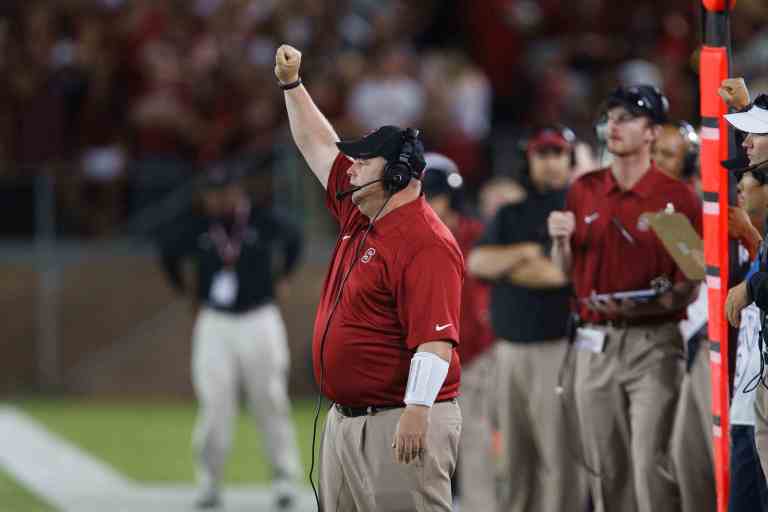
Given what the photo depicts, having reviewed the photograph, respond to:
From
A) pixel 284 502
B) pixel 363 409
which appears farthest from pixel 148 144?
pixel 363 409

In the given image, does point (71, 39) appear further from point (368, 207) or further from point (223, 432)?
point (368, 207)

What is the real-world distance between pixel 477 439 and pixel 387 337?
139 inches

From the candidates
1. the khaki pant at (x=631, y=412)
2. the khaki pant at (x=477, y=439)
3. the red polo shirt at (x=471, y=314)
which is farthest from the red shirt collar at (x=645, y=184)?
the khaki pant at (x=477, y=439)

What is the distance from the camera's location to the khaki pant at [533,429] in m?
8.43

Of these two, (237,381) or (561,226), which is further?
(237,381)

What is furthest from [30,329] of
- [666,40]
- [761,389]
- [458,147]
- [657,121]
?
[761,389]

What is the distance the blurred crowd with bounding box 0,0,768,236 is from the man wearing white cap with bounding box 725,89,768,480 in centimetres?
898

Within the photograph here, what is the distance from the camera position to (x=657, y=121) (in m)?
7.34

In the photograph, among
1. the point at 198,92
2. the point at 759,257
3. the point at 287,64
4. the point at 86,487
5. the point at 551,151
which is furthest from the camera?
the point at 198,92

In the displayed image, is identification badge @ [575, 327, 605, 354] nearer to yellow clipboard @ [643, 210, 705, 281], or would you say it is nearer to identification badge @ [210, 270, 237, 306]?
yellow clipboard @ [643, 210, 705, 281]

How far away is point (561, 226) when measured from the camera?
7273 mm

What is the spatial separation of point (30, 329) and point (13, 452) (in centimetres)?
302

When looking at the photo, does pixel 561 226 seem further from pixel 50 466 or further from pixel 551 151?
pixel 50 466

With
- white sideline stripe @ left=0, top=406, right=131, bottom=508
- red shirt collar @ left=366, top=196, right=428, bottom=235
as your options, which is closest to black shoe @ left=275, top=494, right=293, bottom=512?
white sideline stripe @ left=0, top=406, right=131, bottom=508
